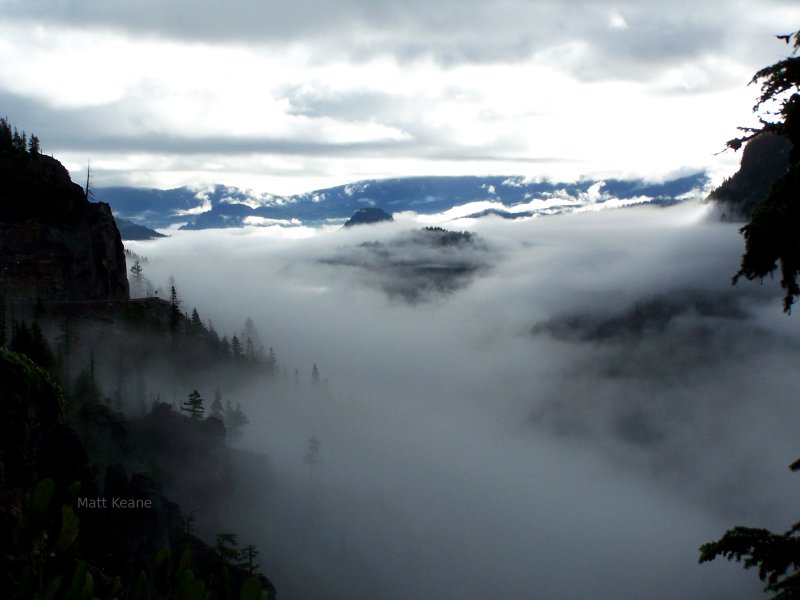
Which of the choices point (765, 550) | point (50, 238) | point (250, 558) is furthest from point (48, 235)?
point (765, 550)

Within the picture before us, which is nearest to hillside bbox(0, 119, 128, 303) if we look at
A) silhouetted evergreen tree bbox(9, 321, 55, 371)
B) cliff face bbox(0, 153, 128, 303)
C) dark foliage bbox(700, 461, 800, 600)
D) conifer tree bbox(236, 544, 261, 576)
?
cliff face bbox(0, 153, 128, 303)

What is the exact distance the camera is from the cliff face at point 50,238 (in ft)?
368

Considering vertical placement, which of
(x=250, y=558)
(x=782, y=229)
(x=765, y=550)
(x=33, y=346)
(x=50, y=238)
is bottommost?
(x=250, y=558)

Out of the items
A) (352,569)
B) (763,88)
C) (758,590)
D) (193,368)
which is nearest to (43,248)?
(193,368)

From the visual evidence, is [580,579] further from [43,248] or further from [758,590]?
[43,248]

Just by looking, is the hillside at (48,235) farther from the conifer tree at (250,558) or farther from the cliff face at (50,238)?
the conifer tree at (250,558)

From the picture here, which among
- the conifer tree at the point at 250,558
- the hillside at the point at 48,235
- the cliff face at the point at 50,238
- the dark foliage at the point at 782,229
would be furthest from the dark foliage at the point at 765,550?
the cliff face at the point at 50,238

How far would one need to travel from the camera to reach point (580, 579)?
151 metres

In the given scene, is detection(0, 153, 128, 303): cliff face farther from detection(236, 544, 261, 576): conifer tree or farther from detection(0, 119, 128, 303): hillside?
detection(236, 544, 261, 576): conifer tree

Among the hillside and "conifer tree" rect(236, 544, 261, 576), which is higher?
the hillside

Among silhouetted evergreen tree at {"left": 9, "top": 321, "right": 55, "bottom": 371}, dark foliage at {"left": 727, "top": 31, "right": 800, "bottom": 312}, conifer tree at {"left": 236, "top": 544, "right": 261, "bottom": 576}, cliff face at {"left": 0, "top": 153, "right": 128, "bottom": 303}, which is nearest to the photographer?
dark foliage at {"left": 727, "top": 31, "right": 800, "bottom": 312}

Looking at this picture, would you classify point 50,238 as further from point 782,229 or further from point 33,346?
point 782,229

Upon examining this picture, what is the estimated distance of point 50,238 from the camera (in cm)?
11725

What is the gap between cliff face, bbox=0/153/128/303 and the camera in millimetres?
112062
